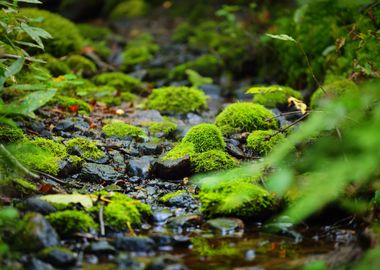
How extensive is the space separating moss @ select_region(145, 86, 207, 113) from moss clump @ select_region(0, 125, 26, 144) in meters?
2.54

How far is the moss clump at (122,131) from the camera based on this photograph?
540 centimetres

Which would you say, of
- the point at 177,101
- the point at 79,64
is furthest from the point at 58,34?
the point at 177,101

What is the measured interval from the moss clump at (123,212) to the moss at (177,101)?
312cm

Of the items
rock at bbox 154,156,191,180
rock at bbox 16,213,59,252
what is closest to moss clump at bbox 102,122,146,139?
rock at bbox 154,156,191,180

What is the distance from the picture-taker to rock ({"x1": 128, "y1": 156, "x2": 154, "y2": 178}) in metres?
4.47

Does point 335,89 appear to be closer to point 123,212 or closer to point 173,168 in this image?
point 173,168

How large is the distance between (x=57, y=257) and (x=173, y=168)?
1.71m

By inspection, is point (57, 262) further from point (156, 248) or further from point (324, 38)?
point (324, 38)

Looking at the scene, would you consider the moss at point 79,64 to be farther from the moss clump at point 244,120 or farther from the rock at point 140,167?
the rock at point 140,167

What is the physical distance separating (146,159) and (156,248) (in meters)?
1.69

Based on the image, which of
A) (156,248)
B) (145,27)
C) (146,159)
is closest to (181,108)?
(146,159)

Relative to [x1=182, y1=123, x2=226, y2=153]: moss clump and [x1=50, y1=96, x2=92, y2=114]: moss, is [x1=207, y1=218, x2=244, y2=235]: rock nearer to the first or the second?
[x1=182, y1=123, x2=226, y2=153]: moss clump

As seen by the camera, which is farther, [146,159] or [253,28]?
[253,28]

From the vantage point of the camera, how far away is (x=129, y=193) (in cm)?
409
